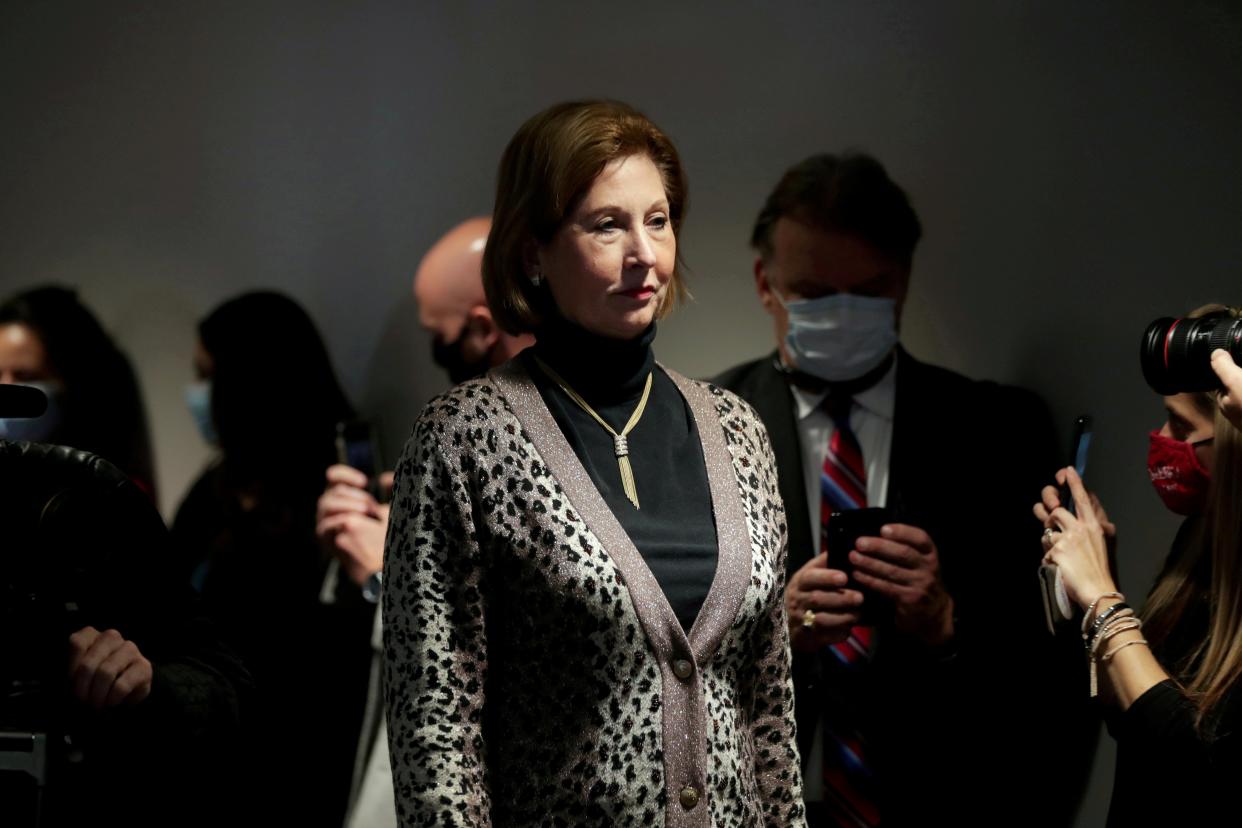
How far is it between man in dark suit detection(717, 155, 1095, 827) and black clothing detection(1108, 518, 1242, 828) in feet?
1.74

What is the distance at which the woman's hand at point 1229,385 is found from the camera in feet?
7.65

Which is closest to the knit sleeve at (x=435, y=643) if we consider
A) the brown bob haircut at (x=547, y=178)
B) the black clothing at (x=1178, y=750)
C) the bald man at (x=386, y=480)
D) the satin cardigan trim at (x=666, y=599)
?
the satin cardigan trim at (x=666, y=599)

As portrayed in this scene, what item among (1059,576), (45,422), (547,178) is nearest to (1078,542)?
(1059,576)

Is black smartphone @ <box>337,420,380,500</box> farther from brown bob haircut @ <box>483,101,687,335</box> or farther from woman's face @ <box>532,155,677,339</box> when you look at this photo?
woman's face @ <box>532,155,677,339</box>

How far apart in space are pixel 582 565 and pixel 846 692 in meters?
1.19

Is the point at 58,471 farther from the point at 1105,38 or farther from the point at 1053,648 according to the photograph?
the point at 1105,38

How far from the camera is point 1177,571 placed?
2707mm

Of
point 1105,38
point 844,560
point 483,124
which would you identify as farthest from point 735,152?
point 844,560

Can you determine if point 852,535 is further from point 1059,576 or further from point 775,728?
point 775,728

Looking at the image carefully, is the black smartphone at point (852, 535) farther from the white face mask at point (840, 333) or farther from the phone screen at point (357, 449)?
the phone screen at point (357, 449)

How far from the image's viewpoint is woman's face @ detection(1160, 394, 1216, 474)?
266 cm

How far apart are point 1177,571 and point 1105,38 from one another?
1.26m

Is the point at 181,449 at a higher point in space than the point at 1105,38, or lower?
lower

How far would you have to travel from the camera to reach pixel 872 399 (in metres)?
3.32
